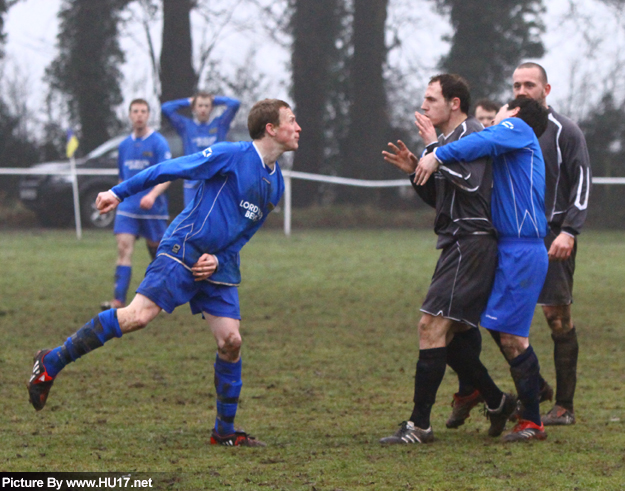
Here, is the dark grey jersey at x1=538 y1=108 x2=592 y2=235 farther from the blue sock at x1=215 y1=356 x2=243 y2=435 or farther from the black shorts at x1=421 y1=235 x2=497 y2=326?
the blue sock at x1=215 y1=356 x2=243 y2=435

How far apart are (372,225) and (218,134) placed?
11.7 metres

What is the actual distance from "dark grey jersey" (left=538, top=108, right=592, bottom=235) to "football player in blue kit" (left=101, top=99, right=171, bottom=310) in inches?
189

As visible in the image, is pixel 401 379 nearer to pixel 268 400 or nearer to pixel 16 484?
pixel 268 400

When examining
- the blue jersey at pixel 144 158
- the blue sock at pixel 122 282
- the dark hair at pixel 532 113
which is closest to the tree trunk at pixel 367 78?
the blue jersey at pixel 144 158

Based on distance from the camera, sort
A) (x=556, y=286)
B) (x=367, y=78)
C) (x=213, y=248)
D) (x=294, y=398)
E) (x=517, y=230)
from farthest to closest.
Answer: (x=367, y=78)
(x=294, y=398)
(x=556, y=286)
(x=517, y=230)
(x=213, y=248)

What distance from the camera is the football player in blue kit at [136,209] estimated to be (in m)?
9.68

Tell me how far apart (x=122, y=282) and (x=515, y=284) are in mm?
5550

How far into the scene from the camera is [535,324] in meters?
9.23

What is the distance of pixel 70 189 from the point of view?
19.4 meters

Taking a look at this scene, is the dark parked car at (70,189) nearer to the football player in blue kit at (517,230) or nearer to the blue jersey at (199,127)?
the blue jersey at (199,127)

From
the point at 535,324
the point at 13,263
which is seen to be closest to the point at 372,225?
the point at 13,263

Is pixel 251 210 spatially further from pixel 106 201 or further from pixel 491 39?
pixel 491 39

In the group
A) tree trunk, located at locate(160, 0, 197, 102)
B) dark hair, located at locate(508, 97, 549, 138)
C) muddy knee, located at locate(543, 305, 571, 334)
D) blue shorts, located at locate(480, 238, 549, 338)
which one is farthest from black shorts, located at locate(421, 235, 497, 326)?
tree trunk, located at locate(160, 0, 197, 102)

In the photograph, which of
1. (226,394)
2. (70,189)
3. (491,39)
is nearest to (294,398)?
(226,394)
